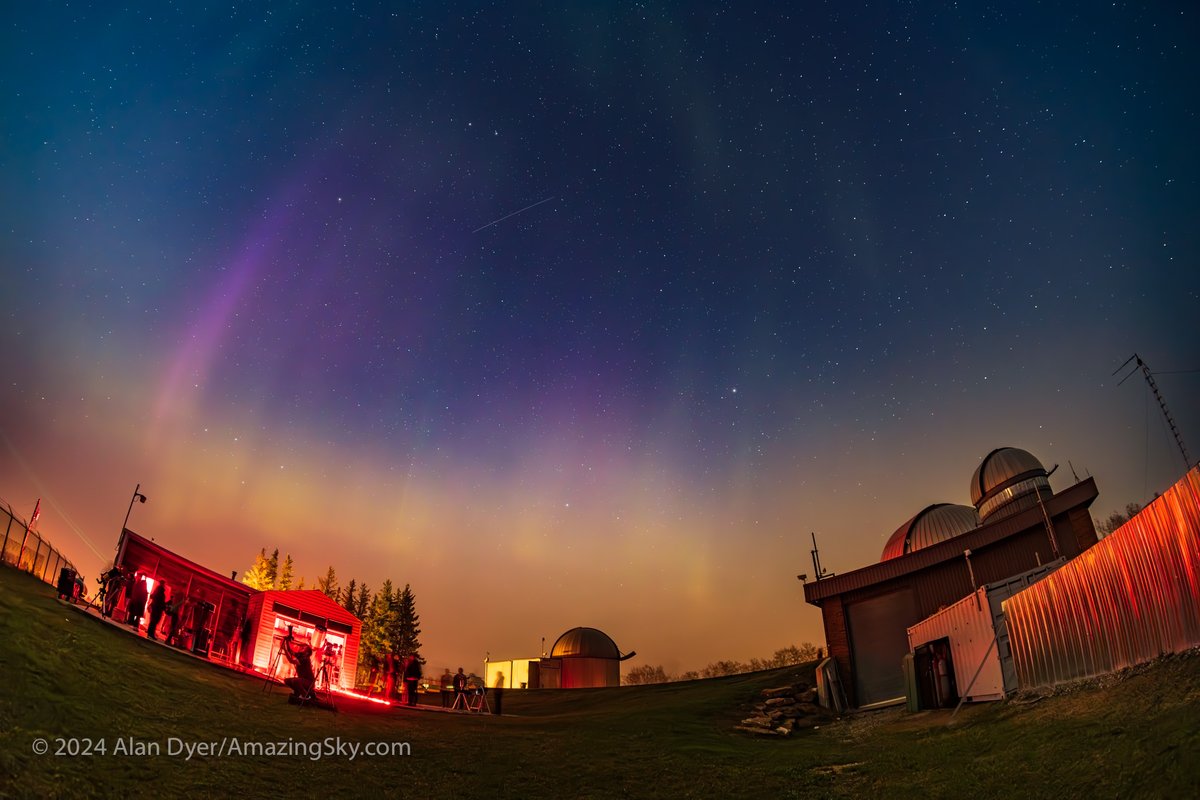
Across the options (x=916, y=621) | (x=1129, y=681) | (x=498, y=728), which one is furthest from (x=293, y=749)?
(x=916, y=621)

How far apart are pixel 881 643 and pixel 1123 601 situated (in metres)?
21.3

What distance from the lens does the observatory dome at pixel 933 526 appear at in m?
34.6

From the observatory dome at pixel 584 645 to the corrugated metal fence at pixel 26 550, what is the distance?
130 feet

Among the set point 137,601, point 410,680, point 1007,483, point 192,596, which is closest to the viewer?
point 137,601

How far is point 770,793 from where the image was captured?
14219mm

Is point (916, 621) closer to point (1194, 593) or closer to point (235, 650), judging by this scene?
point (1194, 593)

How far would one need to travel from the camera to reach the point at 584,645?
62.0 metres

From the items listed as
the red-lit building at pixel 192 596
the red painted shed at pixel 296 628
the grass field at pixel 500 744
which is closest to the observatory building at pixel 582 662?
the red painted shed at pixel 296 628

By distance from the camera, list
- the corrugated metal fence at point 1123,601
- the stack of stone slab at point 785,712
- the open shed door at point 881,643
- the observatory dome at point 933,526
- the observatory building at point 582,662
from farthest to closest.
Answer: the observatory building at point 582,662 < the observatory dome at point 933,526 < the open shed door at point 881,643 < the stack of stone slab at point 785,712 < the corrugated metal fence at point 1123,601

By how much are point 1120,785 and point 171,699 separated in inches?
750

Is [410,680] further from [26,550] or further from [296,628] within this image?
[26,550]

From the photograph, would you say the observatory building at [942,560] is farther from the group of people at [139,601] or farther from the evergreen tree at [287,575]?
the evergreen tree at [287,575]

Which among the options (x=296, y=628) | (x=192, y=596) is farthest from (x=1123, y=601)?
(x=192, y=596)

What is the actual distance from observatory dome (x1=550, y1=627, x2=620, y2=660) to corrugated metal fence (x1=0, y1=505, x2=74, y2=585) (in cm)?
3959
